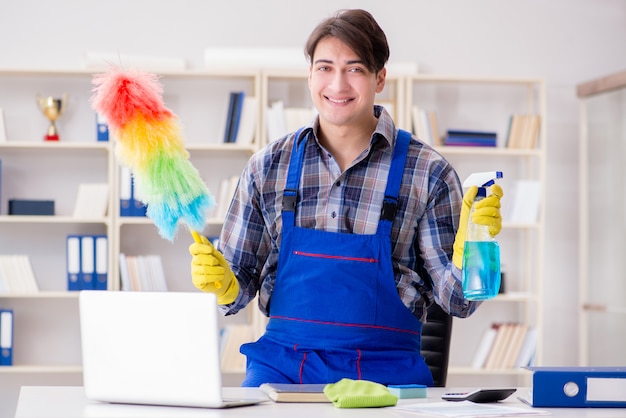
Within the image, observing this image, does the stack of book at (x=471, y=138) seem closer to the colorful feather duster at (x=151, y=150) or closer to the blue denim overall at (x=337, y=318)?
the blue denim overall at (x=337, y=318)

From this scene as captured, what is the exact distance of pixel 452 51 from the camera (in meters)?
5.00

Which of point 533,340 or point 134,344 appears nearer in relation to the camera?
point 134,344

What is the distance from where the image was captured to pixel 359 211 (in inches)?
89.0

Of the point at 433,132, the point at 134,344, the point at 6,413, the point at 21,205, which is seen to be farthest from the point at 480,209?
the point at 6,413

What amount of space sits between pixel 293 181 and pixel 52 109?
2766 mm

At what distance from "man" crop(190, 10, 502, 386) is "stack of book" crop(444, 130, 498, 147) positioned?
239 cm

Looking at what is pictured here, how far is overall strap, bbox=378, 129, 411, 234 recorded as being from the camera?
2211mm

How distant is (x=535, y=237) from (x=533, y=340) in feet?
2.07

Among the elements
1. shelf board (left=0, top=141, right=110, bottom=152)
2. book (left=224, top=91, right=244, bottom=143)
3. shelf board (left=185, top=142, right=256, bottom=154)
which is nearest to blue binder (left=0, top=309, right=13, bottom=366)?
shelf board (left=0, top=141, right=110, bottom=152)

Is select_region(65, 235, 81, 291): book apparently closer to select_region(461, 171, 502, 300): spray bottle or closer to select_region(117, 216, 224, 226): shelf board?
select_region(117, 216, 224, 226): shelf board

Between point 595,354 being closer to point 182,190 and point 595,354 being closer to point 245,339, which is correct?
point 245,339

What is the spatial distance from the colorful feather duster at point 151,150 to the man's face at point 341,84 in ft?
1.94

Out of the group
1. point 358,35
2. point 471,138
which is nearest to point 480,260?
point 358,35

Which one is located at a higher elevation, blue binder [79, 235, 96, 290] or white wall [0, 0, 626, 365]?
white wall [0, 0, 626, 365]
